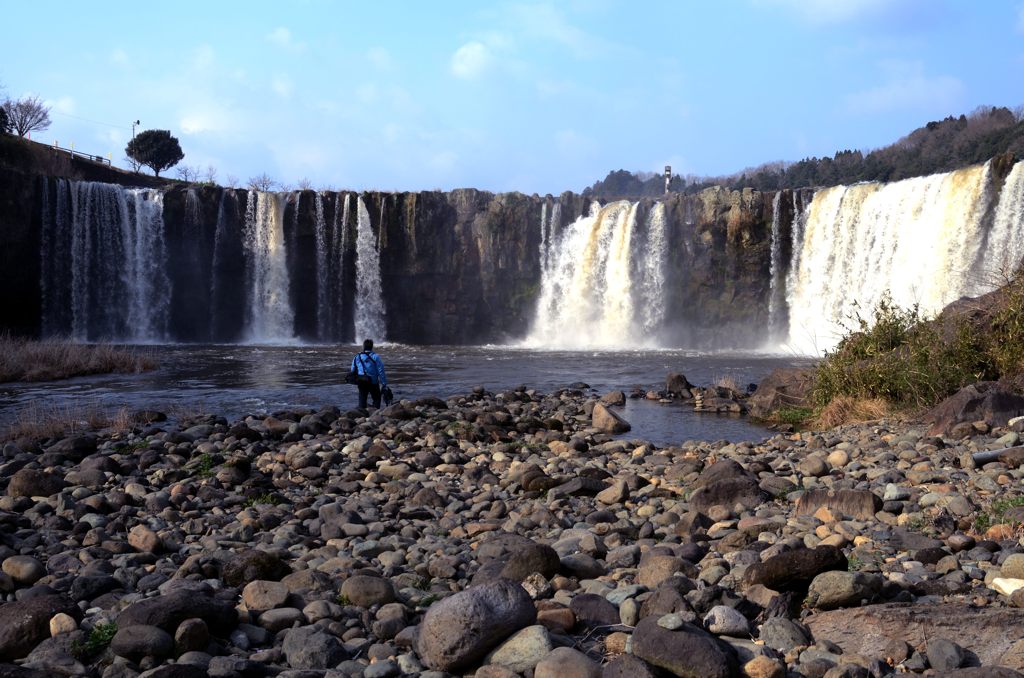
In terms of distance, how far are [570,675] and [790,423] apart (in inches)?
416

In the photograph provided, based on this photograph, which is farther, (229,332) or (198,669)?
(229,332)

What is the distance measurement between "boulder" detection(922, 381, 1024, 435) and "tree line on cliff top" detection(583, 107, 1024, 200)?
150ft

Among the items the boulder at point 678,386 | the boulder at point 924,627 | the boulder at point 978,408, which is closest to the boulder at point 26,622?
the boulder at point 924,627

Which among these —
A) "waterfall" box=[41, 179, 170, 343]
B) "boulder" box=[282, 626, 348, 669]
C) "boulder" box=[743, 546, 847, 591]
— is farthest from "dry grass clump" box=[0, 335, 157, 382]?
"boulder" box=[743, 546, 847, 591]

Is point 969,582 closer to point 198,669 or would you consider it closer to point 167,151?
point 198,669

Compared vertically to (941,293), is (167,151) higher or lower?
higher

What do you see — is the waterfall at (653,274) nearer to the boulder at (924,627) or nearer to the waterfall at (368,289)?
the waterfall at (368,289)

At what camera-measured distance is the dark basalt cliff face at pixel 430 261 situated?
37.8 meters

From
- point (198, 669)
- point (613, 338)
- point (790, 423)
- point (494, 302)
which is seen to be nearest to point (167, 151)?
point (494, 302)

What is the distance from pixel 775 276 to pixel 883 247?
6.59 metres

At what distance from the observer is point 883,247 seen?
31.7 metres

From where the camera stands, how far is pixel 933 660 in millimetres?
4016

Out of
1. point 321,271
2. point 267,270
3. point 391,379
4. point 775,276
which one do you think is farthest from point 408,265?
point 391,379

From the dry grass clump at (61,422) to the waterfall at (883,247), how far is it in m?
19.9
